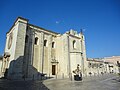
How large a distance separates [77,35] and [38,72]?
15.0 meters

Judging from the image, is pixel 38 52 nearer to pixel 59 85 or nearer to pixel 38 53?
pixel 38 53

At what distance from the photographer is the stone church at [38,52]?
1964 cm

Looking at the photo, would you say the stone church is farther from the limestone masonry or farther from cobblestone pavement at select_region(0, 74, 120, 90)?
cobblestone pavement at select_region(0, 74, 120, 90)

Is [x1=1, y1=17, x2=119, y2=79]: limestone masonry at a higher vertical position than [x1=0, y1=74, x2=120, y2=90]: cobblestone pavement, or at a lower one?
higher

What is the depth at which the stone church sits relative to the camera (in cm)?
1964

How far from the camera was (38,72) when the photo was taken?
22203 millimetres

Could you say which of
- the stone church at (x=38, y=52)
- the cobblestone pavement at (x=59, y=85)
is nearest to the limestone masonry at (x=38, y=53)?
the stone church at (x=38, y=52)

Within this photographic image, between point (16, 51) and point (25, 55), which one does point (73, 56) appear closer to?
point (25, 55)

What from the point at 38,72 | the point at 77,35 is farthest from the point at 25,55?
the point at 77,35

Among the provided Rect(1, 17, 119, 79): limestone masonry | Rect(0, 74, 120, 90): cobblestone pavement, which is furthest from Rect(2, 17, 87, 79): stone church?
Rect(0, 74, 120, 90): cobblestone pavement

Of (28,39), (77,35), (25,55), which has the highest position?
(77,35)

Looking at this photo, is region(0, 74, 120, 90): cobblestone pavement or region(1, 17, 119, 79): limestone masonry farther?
region(1, 17, 119, 79): limestone masonry

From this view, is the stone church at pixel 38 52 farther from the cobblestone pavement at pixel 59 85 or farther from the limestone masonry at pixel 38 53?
the cobblestone pavement at pixel 59 85

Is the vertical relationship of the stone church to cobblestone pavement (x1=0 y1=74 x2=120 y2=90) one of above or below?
above
